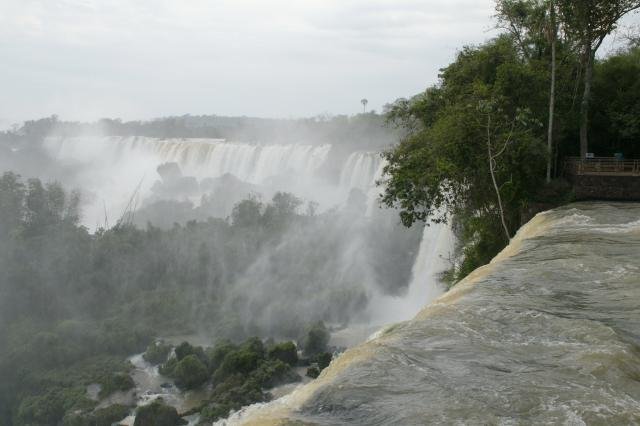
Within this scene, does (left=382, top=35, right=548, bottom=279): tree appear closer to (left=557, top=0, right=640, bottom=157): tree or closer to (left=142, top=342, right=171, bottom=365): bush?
(left=557, top=0, right=640, bottom=157): tree

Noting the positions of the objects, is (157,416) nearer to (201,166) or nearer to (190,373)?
(190,373)

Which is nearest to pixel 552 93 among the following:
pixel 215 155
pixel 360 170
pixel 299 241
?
pixel 299 241

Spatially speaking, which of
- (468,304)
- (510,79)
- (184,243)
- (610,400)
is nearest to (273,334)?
(184,243)

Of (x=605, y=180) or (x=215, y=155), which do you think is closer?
(x=605, y=180)

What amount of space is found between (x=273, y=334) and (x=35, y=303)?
1224cm

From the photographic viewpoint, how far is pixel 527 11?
17328 millimetres

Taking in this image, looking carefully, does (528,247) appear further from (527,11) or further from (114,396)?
(114,396)

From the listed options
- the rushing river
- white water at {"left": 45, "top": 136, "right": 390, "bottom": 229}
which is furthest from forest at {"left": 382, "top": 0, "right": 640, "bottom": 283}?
white water at {"left": 45, "top": 136, "right": 390, "bottom": 229}

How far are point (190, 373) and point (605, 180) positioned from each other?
13.3 metres

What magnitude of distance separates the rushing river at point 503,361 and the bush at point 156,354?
15582 millimetres

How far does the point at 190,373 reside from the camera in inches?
762

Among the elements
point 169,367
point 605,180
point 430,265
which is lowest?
point 169,367

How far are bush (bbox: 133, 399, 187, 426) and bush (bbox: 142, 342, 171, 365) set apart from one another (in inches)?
207

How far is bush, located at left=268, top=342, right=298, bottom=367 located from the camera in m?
19.4
